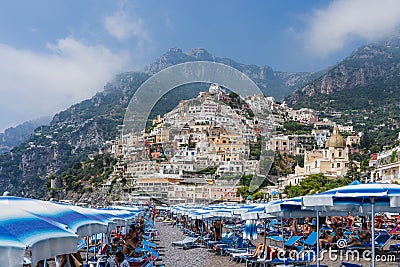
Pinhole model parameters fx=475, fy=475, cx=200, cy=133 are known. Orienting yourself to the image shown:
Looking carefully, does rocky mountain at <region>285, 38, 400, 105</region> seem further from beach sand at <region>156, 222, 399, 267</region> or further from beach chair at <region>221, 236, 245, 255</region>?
beach sand at <region>156, 222, 399, 267</region>

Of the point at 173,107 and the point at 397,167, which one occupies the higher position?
the point at 173,107

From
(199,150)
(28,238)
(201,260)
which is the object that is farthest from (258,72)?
(28,238)

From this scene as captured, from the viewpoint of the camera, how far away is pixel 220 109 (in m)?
50.0

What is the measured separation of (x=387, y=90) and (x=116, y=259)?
92323mm

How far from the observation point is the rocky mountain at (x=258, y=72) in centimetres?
14484

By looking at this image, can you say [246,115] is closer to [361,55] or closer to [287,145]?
[287,145]

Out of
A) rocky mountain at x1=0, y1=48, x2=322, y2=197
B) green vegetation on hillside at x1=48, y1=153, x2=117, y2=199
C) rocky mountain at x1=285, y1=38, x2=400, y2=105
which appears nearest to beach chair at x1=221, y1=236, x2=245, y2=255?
green vegetation on hillside at x1=48, y1=153, x2=117, y2=199

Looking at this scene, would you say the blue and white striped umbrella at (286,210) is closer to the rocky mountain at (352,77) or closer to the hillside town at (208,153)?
the hillside town at (208,153)

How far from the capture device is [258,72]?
162 metres

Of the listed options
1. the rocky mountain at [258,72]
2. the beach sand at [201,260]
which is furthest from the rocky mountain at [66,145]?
the beach sand at [201,260]

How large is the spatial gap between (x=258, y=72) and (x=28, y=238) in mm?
162721

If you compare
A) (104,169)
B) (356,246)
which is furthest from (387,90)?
(356,246)

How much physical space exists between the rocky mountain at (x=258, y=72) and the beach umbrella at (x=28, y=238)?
135m

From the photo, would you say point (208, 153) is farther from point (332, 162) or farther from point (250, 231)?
point (250, 231)
